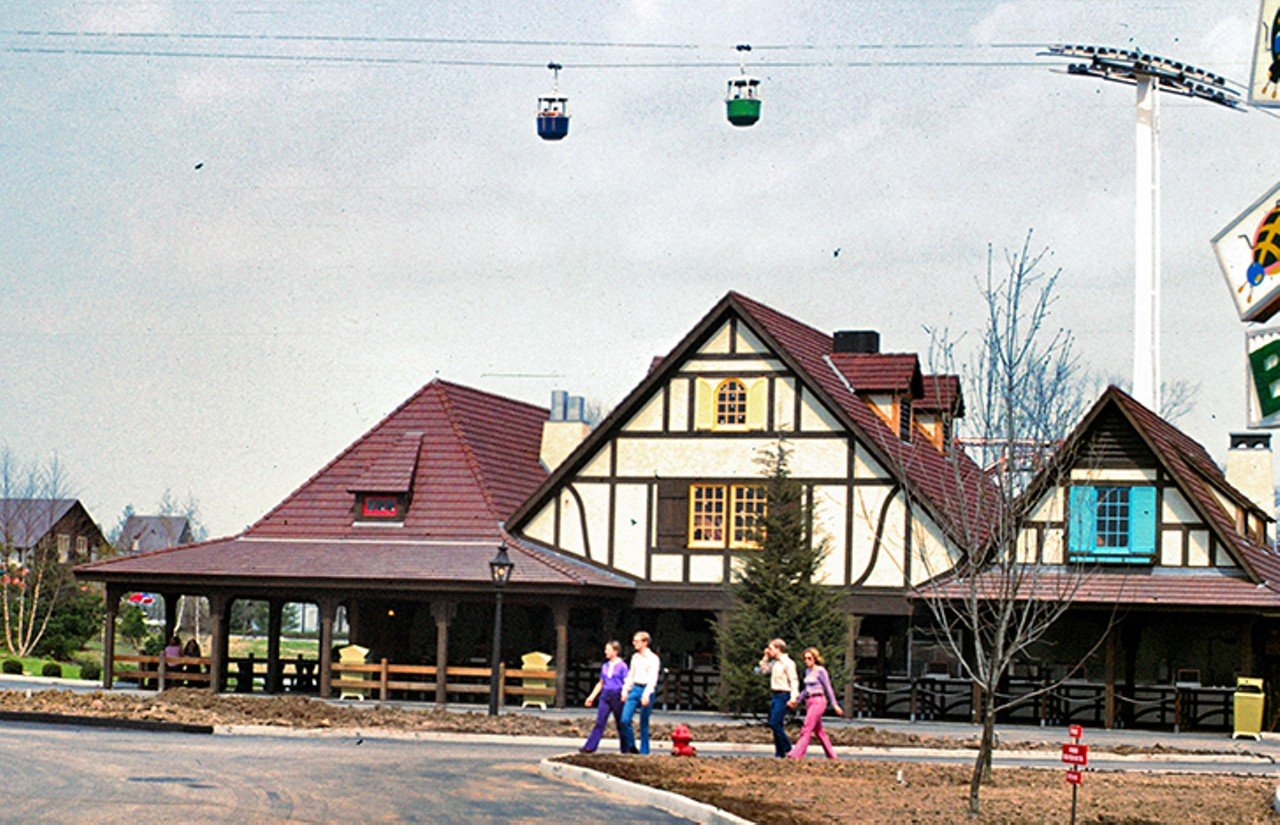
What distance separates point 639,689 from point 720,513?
55.8 feet

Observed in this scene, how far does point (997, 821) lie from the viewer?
1838 cm

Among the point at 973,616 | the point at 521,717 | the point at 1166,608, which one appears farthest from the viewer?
the point at 1166,608

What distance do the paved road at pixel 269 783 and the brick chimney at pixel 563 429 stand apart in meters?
22.1

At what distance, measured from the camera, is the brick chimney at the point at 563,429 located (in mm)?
49438

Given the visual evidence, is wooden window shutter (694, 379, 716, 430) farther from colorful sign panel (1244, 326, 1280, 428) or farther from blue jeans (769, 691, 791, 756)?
colorful sign panel (1244, 326, 1280, 428)

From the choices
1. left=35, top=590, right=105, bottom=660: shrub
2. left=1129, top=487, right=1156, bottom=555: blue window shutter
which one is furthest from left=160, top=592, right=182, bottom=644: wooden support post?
left=35, top=590, right=105, bottom=660: shrub

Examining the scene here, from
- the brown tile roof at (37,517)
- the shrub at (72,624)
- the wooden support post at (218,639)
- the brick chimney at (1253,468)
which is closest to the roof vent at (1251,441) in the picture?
the brick chimney at (1253,468)

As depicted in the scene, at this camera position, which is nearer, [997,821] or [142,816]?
[142,816]

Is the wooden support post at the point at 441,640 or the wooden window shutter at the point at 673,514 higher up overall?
the wooden window shutter at the point at 673,514

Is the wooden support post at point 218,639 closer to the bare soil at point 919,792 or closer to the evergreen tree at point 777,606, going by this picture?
the evergreen tree at point 777,606

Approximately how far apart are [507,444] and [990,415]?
79.7 ft

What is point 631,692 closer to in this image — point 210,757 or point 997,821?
point 210,757

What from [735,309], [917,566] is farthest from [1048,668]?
[735,309]

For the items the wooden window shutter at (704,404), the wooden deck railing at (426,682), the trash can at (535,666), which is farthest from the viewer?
the wooden window shutter at (704,404)
